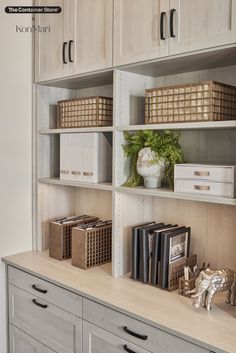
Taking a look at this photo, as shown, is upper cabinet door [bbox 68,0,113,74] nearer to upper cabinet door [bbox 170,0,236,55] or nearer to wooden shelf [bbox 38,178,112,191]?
upper cabinet door [bbox 170,0,236,55]

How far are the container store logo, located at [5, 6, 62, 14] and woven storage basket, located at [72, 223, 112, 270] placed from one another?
4.42 ft

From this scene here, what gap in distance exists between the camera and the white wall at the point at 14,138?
2.35m

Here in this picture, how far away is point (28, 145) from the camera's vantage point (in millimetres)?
2502

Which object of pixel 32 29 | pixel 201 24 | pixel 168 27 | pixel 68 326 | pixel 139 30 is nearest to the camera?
pixel 201 24

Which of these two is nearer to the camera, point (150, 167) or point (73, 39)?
point (150, 167)


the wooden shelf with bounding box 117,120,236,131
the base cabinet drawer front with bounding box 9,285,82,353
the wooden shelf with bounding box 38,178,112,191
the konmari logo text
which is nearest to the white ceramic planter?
the wooden shelf with bounding box 117,120,236,131

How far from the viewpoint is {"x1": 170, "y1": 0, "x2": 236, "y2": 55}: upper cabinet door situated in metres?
1.54

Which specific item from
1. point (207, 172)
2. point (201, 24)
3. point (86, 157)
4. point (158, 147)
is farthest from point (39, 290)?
point (201, 24)

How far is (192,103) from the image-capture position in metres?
1.75

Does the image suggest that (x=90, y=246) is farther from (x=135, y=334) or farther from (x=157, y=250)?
(x=135, y=334)

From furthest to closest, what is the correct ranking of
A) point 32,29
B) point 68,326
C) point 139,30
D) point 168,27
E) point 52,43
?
point 32,29 → point 52,43 → point 68,326 → point 139,30 → point 168,27

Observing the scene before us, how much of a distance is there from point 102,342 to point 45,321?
1.51 ft

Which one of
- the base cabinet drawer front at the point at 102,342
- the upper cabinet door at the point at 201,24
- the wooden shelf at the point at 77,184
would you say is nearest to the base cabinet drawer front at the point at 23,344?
the base cabinet drawer front at the point at 102,342

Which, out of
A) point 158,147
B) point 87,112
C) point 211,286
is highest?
point 87,112
